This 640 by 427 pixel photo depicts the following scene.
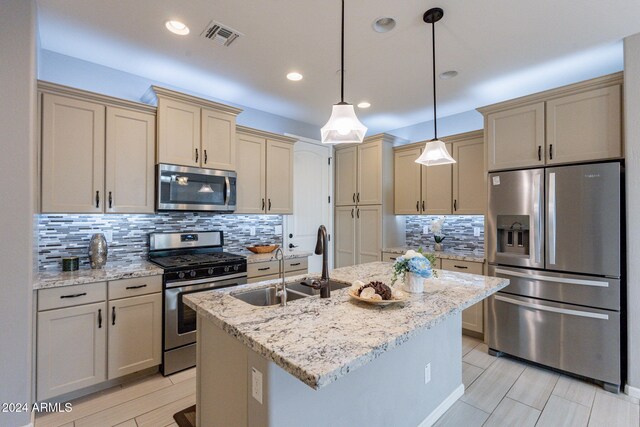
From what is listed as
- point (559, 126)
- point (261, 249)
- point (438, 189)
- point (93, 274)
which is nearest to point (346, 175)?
point (438, 189)

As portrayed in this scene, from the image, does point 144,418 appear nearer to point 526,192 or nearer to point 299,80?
point 299,80

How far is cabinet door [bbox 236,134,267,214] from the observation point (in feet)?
11.4

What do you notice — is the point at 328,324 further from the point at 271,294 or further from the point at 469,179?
the point at 469,179

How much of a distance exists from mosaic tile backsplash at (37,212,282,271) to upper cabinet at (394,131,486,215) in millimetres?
2172

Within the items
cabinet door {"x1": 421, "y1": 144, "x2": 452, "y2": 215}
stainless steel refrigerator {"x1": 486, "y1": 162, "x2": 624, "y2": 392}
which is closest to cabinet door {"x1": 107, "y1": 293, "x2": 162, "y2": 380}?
stainless steel refrigerator {"x1": 486, "y1": 162, "x2": 624, "y2": 392}

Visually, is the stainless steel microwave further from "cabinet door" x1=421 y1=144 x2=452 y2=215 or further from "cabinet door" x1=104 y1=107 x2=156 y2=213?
"cabinet door" x1=421 y1=144 x2=452 y2=215

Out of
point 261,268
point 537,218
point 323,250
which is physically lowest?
point 261,268

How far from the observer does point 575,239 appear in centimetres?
251

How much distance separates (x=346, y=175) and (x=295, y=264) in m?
1.79

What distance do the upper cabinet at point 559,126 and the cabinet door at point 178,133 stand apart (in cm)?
295

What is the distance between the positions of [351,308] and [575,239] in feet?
7.36

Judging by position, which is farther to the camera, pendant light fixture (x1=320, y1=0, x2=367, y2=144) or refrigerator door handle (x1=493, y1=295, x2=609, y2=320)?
refrigerator door handle (x1=493, y1=295, x2=609, y2=320)

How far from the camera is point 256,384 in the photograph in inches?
48.2

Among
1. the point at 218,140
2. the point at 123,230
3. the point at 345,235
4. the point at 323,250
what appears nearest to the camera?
the point at 323,250
